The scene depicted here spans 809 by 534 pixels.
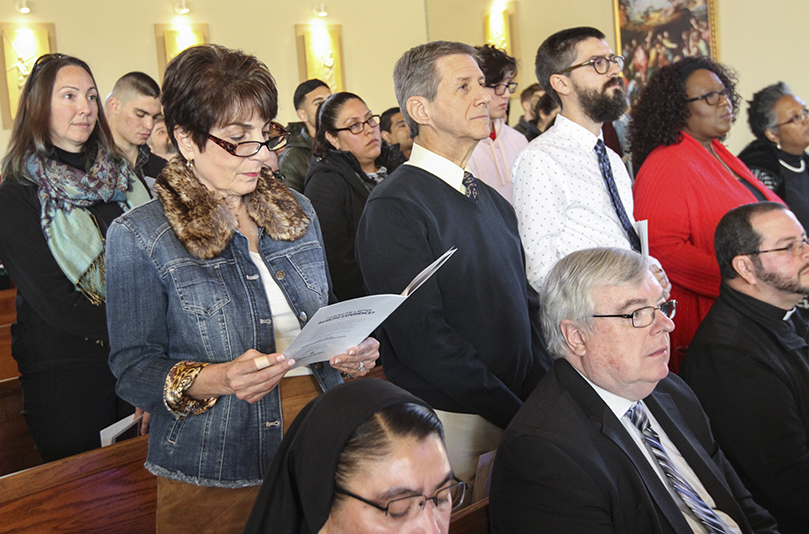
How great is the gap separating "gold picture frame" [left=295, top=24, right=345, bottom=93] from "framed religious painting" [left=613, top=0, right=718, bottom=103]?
2.99 m

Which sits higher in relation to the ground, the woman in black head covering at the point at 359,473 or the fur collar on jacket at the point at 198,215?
the fur collar on jacket at the point at 198,215

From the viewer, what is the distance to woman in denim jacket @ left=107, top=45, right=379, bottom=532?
155 cm

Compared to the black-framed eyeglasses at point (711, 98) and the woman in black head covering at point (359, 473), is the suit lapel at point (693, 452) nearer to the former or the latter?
the woman in black head covering at point (359, 473)

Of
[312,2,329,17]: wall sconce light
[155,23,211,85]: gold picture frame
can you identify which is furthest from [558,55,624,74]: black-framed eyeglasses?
[312,2,329,17]: wall sconce light

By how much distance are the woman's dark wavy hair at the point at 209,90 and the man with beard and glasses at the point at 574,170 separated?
3.85ft

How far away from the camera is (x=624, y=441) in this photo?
1646 mm

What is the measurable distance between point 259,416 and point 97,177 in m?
1.21

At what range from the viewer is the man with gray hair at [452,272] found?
78.4 inches

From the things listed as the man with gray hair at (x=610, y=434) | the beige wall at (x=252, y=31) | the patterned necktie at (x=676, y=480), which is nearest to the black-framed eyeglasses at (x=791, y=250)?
the man with gray hair at (x=610, y=434)

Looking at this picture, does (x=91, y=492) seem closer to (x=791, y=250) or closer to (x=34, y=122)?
(x=34, y=122)

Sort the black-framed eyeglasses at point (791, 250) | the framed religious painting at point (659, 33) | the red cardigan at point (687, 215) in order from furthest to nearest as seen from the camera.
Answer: the framed religious painting at point (659, 33) < the red cardigan at point (687, 215) < the black-framed eyeglasses at point (791, 250)

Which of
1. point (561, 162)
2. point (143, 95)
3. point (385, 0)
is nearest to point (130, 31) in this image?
point (385, 0)

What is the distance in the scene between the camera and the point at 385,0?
8.39 metres

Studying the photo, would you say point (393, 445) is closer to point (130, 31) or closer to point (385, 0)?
point (130, 31)
